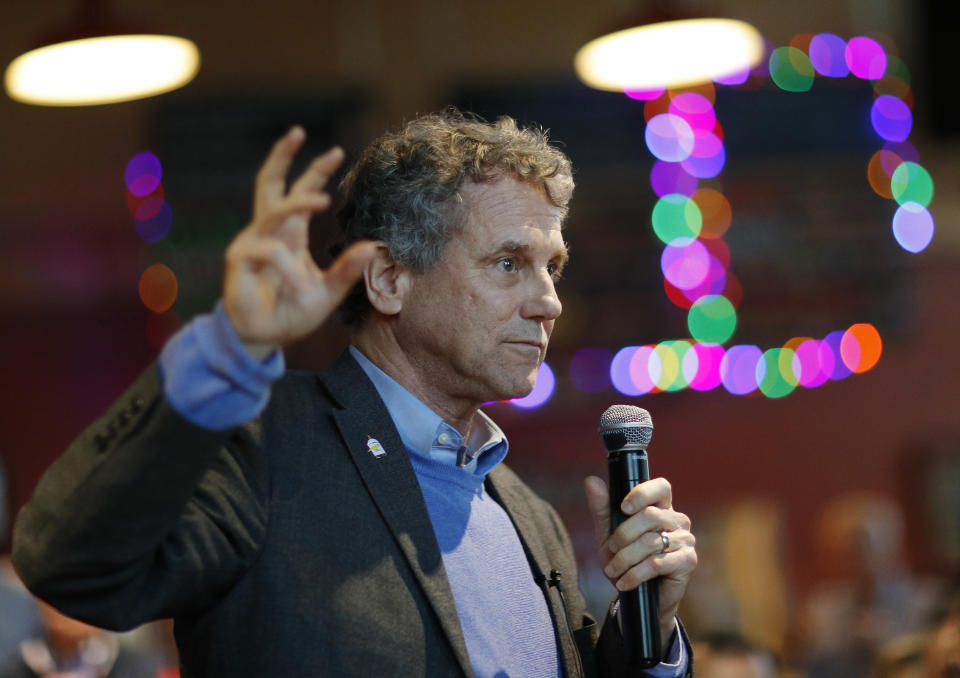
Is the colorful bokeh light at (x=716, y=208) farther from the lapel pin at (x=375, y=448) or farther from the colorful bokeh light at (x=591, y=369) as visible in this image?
the lapel pin at (x=375, y=448)

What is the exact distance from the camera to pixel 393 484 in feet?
4.91

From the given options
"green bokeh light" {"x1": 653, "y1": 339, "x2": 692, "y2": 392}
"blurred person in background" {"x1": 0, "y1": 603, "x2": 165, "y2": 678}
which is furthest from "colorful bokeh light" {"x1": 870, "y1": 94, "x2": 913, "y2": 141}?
"blurred person in background" {"x1": 0, "y1": 603, "x2": 165, "y2": 678}

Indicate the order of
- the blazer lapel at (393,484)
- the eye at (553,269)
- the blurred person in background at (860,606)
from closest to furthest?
the blazer lapel at (393,484)
the eye at (553,269)
the blurred person in background at (860,606)

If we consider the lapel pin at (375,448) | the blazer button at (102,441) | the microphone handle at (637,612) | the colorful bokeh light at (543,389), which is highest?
the colorful bokeh light at (543,389)

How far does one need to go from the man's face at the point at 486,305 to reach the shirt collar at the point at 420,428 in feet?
0.13

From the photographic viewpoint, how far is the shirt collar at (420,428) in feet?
5.40

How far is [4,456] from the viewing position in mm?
6508

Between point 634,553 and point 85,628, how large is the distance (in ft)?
7.74

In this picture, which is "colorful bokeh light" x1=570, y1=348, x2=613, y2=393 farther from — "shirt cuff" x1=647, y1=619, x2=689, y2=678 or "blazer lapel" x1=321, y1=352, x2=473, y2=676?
"blazer lapel" x1=321, y1=352, x2=473, y2=676

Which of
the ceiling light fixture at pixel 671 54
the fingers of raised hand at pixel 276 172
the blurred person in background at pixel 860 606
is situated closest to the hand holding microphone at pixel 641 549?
the fingers of raised hand at pixel 276 172

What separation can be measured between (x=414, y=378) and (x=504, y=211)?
273mm

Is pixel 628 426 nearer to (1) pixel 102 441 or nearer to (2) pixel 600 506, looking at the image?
(2) pixel 600 506

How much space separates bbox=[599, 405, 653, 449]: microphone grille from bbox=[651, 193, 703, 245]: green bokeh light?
4375 mm

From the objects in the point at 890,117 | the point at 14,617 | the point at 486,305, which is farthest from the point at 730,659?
the point at 890,117
